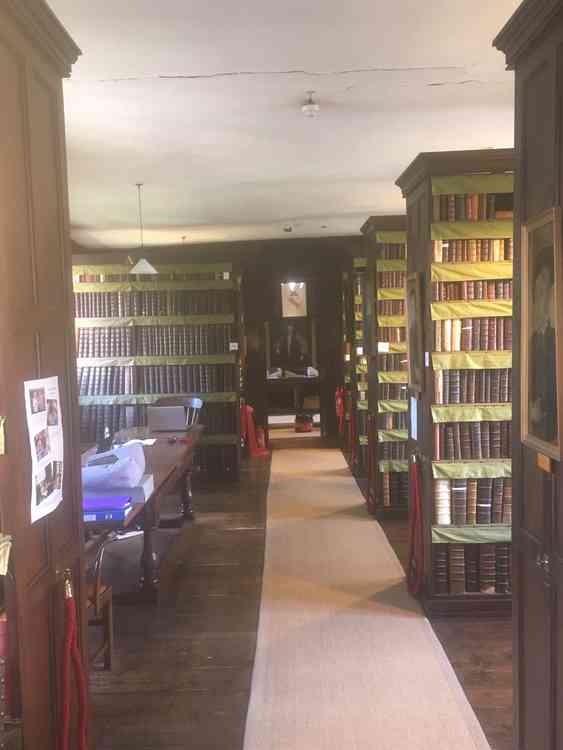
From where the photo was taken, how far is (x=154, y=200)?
7.18 meters

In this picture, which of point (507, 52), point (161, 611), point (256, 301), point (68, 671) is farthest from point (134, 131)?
point (256, 301)

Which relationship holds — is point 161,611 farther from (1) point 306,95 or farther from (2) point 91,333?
(2) point 91,333

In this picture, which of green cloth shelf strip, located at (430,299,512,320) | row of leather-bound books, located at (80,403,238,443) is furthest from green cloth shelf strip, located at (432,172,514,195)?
row of leather-bound books, located at (80,403,238,443)

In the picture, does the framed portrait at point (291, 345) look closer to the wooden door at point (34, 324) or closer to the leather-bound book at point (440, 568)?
the leather-bound book at point (440, 568)

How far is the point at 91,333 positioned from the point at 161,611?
14.5 feet

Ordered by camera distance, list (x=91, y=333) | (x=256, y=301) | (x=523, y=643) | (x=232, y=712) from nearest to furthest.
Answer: (x=523, y=643) < (x=232, y=712) < (x=91, y=333) < (x=256, y=301)

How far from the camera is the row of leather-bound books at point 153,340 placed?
8055mm

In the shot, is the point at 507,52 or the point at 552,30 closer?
the point at 552,30

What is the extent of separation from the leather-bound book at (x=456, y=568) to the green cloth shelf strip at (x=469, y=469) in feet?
1.53

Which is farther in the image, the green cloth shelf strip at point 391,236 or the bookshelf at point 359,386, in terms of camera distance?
the bookshelf at point 359,386

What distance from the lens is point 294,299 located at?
11.4 metres

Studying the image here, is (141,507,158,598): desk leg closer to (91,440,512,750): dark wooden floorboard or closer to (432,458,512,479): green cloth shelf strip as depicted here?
(91,440,512,750): dark wooden floorboard

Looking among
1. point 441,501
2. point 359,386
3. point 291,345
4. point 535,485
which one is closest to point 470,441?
point 441,501

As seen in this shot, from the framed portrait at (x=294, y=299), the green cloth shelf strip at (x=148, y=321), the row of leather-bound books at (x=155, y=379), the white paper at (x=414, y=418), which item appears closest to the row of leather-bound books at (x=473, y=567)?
the white paper at (x=414, y=418)
